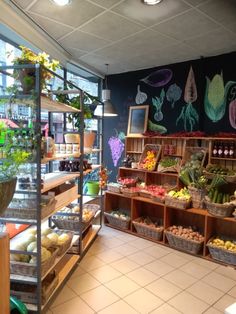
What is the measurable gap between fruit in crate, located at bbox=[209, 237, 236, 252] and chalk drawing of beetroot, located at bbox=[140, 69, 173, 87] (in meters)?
2.69

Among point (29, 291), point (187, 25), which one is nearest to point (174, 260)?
point (29, 291)

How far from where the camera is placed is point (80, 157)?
3.17m

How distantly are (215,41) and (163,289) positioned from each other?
10.0 feet

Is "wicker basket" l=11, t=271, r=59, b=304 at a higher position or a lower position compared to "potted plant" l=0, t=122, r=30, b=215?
lower

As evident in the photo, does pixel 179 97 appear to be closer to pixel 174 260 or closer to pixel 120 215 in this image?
pixel 120 215

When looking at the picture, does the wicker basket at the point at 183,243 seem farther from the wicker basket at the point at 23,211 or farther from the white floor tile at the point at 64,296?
the wicker basket at the point at 23,211

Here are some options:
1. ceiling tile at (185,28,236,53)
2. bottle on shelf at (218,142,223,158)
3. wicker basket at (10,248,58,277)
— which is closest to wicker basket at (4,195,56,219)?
wicker basket at (10,248,58,277)

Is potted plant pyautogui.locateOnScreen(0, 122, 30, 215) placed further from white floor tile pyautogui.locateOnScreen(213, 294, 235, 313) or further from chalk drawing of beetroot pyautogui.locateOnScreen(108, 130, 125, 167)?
chalk drawing of beetroot pyautogui.locateOnScreen(108, 130, 125, 167)

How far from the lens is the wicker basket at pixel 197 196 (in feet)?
11.7

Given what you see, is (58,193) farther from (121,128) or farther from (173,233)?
(121,128)

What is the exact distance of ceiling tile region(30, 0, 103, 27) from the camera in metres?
2.54

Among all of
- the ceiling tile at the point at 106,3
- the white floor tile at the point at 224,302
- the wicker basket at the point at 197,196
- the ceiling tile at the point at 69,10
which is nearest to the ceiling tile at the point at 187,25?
the ceiling tile at the point at 106,3

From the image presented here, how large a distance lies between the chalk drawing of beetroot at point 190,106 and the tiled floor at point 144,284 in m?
2.01

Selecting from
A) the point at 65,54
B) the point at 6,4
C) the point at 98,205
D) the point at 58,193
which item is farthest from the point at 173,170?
the point at 6,4
